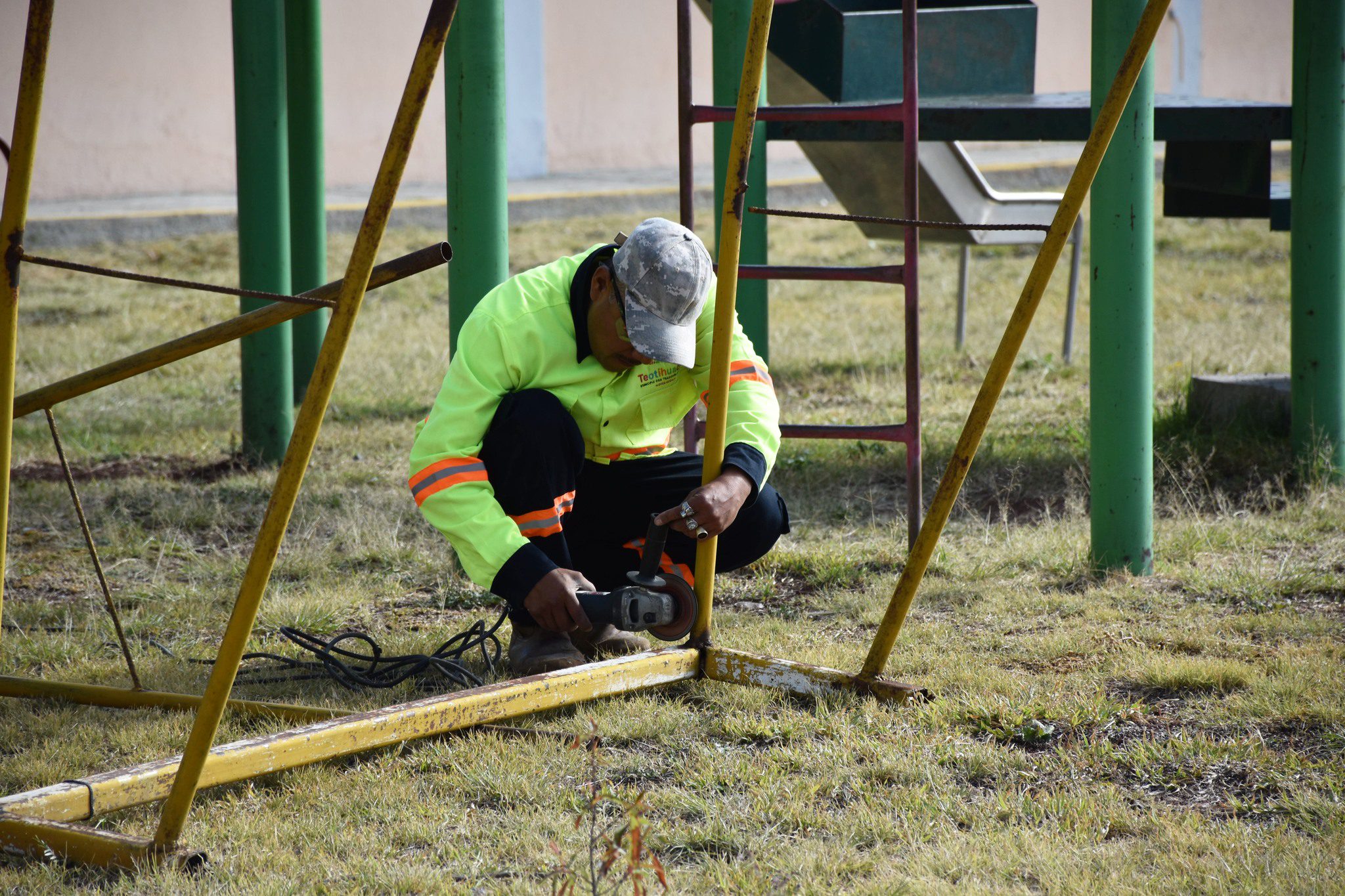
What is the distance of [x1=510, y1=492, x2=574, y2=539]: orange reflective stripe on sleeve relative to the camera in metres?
2.90

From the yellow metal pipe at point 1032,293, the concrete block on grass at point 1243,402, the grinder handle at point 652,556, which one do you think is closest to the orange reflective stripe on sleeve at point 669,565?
the grinder handle at point 652,556

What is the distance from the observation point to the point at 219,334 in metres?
2.36

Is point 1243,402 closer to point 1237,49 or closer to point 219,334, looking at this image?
point 219,334

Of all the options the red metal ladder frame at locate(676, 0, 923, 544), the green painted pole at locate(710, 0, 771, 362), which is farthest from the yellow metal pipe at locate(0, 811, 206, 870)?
the green painted pole at locate(710, 0, 771, 362)

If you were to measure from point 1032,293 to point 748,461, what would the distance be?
78 centimetres

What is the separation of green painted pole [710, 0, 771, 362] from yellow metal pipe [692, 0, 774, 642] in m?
1.36

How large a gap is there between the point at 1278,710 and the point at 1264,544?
1.36 meters

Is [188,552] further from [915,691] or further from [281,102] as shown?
[915,691]

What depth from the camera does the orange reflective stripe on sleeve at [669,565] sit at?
3256 mm

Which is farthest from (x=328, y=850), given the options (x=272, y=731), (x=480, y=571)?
(x=480, y=571)

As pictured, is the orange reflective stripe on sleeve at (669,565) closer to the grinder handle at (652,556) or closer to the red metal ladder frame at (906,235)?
the grinder handle at (652,556)

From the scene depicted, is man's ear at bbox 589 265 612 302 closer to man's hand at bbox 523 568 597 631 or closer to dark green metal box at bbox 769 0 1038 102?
man's hand at bbox 523 568 597 631

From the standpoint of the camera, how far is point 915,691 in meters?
2.79

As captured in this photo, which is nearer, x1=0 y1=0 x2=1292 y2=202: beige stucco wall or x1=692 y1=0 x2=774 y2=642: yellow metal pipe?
x1=692 y1=0 x2=774 y2=642: yellow metal pipe
